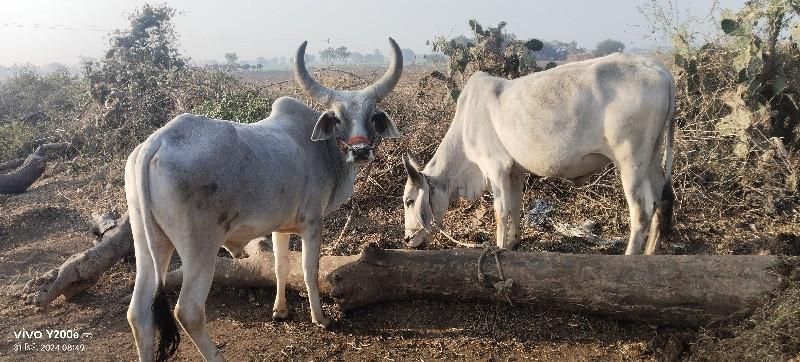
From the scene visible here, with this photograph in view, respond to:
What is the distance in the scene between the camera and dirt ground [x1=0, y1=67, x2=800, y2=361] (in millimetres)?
3576

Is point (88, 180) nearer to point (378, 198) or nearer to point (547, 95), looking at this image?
point (378, 198)

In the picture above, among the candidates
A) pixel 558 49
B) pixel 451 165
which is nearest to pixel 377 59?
pixel 558 49

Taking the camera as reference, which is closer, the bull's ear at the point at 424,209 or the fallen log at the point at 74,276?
the fallen log at the point at 74,276

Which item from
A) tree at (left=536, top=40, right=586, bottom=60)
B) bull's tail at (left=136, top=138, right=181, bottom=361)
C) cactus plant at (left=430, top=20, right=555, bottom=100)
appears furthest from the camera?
tree at (left=536, top=40, right=586, bottom=60)

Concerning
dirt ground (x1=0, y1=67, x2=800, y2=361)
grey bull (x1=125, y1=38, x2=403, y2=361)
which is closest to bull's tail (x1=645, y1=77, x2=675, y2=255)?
dirt ground (x1=0, y1=67, x2=800, y2=361)

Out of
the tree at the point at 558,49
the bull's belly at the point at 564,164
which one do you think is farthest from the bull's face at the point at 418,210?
the tree at the point at 558,49

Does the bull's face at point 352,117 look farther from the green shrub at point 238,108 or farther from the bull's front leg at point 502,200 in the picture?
the green shrub at point 238,108

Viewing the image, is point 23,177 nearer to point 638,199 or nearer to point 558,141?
point 558,141

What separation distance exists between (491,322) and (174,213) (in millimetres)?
2199

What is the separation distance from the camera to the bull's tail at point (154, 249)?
2863 millimetres

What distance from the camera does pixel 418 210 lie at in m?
5.11

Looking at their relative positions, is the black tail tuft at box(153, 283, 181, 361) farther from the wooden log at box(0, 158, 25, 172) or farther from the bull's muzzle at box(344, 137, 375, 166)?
the wooden log at box(0, 158, 25, 172)

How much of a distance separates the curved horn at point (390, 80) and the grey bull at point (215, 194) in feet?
0.47

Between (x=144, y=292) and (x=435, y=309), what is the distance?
1955 millimetres
